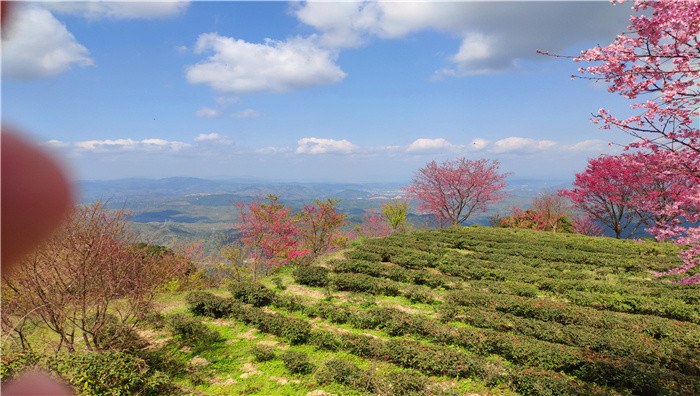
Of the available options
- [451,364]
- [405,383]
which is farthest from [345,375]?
[451,364]

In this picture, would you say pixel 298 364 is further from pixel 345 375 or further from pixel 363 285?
pixel 363 285

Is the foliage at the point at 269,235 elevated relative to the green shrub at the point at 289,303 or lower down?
elevated

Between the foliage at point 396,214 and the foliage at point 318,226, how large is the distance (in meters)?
7.74

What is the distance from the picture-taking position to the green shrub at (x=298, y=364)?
6543mm

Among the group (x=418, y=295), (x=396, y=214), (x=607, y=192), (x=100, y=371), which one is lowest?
(x=418, y=295)

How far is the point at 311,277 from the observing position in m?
12.3

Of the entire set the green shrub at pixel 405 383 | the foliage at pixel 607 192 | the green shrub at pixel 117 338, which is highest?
the foliage at pixel 607 192

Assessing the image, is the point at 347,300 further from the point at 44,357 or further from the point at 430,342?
the point at 44,357

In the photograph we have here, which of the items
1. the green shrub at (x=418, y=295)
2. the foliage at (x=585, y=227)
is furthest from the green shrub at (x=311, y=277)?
the foliage at (x=585, y=227)

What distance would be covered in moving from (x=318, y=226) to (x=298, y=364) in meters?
11.9

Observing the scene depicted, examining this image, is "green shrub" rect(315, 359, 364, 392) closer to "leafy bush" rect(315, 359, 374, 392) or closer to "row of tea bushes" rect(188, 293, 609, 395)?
"leafy bush" rect(315, 359, 374, 392)

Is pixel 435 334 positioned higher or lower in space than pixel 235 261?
higher

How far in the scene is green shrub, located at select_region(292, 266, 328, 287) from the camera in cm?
1225

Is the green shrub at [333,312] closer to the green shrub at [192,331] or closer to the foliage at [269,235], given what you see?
the green shrub at [192,331]
